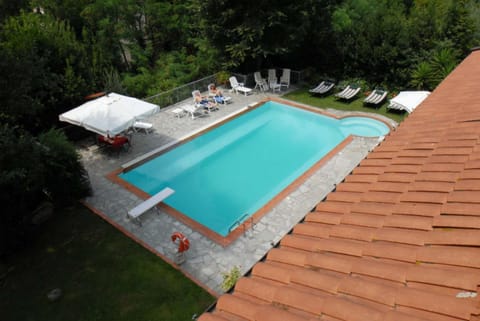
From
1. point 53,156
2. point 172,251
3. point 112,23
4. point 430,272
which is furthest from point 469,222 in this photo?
point 112,23

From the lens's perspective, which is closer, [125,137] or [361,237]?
[361,237]

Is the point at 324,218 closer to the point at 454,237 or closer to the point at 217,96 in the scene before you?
the point at 454,237

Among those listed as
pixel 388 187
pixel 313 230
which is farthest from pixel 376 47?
pixel 313 230

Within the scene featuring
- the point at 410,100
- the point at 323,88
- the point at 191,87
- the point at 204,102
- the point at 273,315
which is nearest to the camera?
the point at 273,315

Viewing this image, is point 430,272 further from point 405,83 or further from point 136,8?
point 136,8

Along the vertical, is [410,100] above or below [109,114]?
above

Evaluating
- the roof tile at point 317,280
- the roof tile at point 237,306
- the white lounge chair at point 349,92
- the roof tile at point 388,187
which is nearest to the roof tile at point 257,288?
the roof tile at point 237,306

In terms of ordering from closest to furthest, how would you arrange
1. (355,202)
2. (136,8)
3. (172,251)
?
(355,202) < (172,251) < (136,8)

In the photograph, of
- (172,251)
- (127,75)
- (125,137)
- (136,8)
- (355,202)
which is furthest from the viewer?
(136,8)
